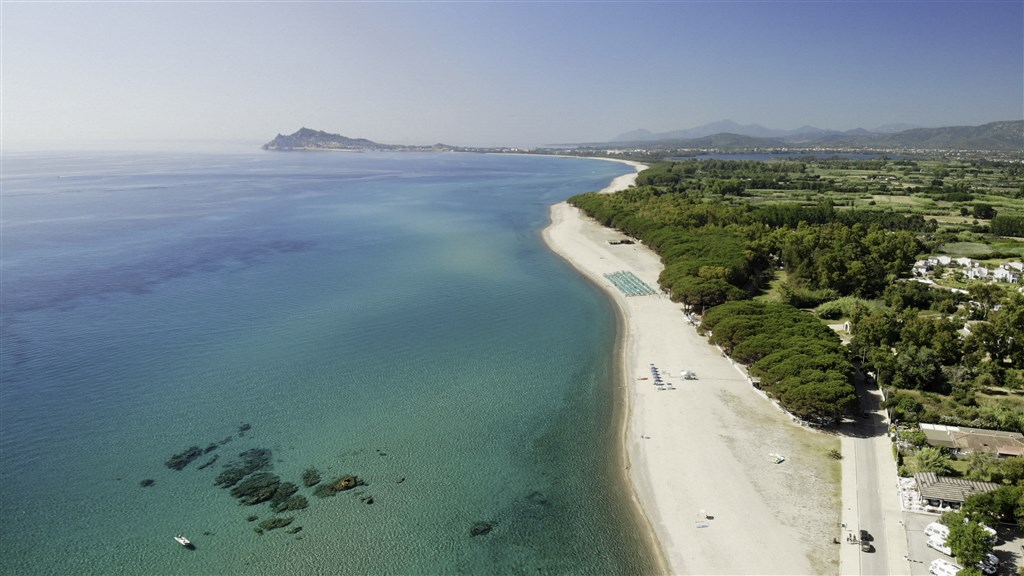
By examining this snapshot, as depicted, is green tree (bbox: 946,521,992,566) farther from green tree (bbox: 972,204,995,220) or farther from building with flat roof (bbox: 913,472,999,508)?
green tree (bbox: 972,204,995,220)

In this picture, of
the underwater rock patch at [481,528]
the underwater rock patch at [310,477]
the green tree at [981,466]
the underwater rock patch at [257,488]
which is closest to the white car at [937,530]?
the green tree at [981,466]

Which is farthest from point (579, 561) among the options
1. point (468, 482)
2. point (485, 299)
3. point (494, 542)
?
point (485, 299)

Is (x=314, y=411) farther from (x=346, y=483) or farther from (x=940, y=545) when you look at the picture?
(x=940, y=545)

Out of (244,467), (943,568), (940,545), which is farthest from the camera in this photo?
(244,467)

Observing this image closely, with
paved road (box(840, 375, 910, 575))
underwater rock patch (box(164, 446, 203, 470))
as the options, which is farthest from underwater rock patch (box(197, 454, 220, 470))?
paved road (box(840, 375, 910, 575))

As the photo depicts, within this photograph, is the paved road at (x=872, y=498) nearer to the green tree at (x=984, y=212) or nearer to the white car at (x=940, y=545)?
the white car at (x=940, y=545)

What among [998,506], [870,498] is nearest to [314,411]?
[870,498]

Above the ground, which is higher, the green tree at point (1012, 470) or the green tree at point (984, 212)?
the green tree at point (984, 212)
